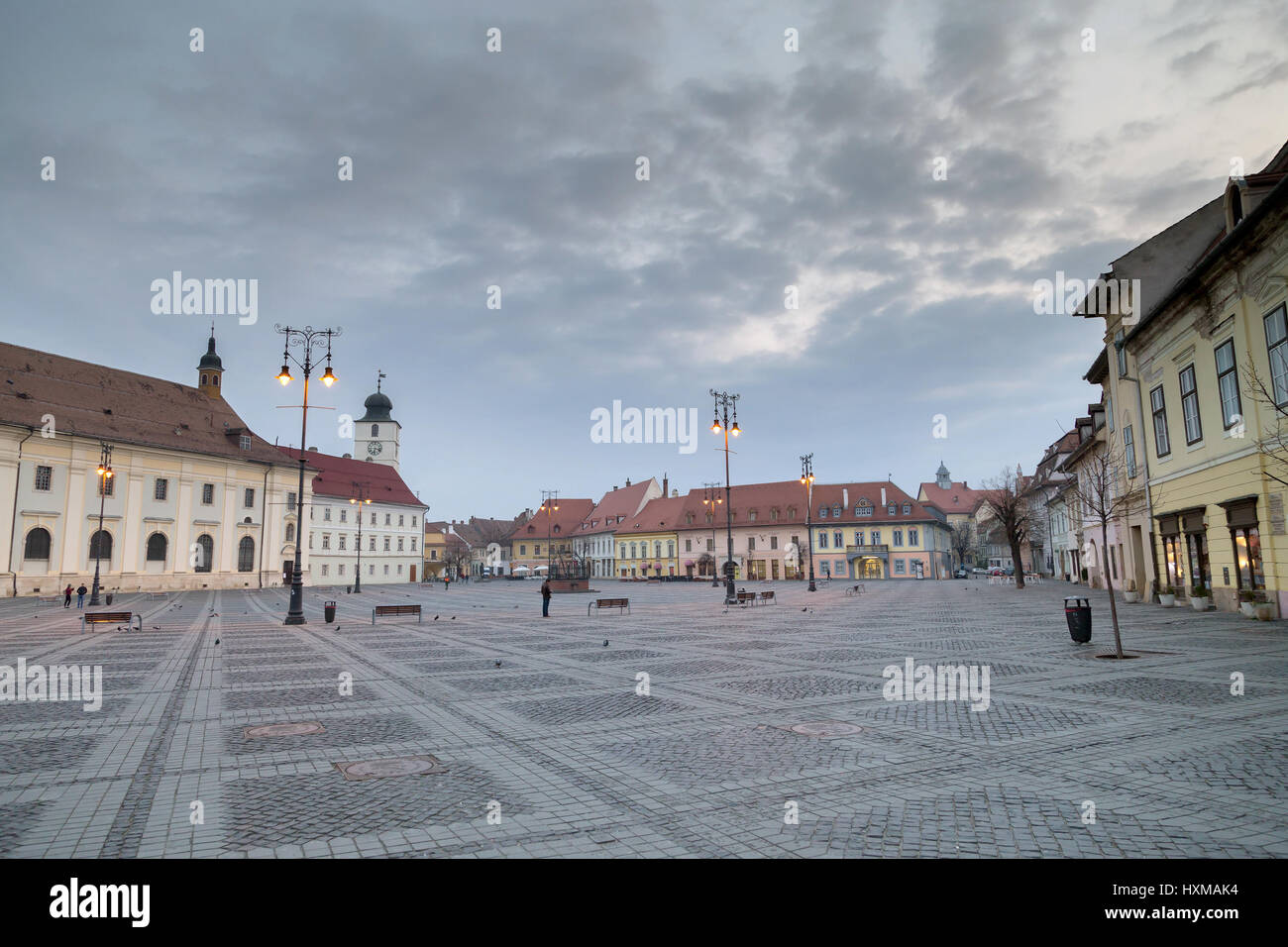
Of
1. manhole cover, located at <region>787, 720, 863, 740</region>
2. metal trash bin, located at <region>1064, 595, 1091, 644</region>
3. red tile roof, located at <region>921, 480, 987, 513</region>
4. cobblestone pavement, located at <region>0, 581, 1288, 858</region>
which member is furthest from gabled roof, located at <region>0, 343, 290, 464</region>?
red tile roof, located at <region>921, 480, 987, 513</region>

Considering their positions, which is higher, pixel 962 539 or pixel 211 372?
pixel 211 372

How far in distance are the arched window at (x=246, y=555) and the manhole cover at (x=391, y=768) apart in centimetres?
6540

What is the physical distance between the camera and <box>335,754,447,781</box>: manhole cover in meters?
6.98

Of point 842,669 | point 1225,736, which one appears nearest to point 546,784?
point 1225,736

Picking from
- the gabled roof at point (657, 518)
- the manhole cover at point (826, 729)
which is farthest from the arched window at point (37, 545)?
the gabled roof at point (657, 518)

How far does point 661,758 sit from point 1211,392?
2420cm

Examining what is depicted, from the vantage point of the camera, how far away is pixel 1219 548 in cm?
2344

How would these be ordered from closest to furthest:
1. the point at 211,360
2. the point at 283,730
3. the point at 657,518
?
the point at 283,730, the point at 211,360, the point at 657,518

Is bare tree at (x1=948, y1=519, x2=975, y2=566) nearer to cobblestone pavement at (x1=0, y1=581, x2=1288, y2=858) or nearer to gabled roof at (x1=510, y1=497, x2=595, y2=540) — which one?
gabled roof at (x1=510, y1=497, x2=595, y2=540)

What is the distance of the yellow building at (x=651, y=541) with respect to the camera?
323ft

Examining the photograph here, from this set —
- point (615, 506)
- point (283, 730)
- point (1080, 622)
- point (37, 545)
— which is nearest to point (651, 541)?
point (615, 506)

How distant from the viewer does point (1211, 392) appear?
2309 cm

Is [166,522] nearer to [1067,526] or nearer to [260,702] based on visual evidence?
[260,702]

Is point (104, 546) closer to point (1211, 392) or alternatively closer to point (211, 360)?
point (211, 360)
